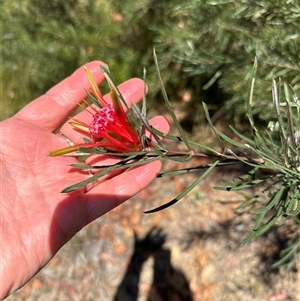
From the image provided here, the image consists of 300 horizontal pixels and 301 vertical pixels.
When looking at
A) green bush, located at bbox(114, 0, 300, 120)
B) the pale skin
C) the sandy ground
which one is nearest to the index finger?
the pale skin

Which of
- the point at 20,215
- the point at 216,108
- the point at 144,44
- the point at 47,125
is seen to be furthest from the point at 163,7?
the point at 20,215

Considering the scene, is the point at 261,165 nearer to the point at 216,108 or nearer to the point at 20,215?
the point at 20,215

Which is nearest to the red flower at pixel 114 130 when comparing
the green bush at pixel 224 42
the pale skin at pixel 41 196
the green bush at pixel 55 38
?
the pale skin at pixel 41 196

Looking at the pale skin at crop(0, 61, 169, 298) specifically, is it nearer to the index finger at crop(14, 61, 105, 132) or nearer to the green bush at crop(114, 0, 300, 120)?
the index finger at crop(14, 61, 105, 132)

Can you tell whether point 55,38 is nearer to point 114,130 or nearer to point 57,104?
point 57,104

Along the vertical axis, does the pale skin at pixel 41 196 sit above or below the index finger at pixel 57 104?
below

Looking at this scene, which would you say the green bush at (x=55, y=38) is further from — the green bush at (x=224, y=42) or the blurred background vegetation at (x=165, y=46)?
the green bush at (x=224, y=42)
